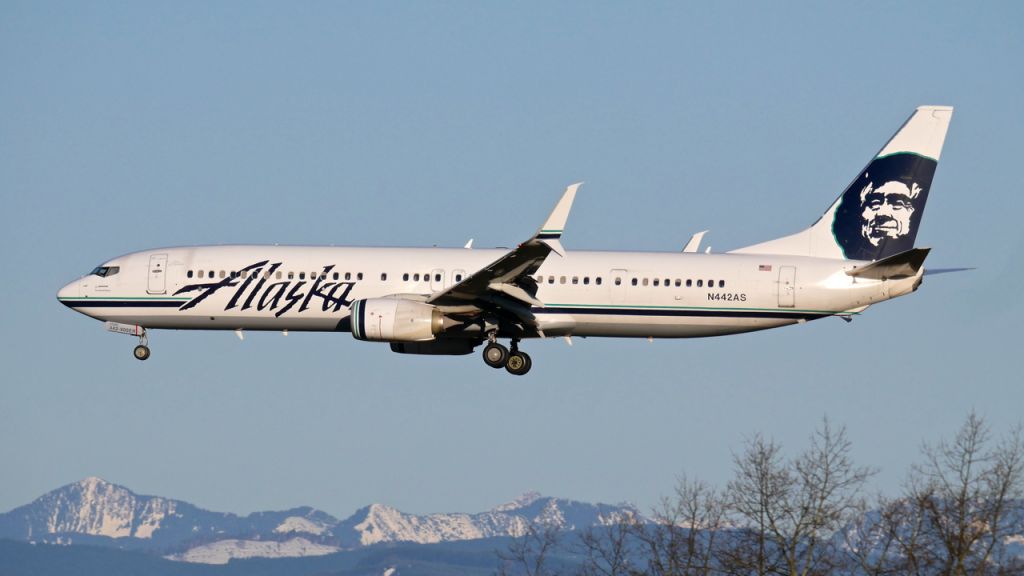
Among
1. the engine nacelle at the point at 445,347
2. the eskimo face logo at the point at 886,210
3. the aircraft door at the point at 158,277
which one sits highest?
the eskimo face logo at the point at 886,210

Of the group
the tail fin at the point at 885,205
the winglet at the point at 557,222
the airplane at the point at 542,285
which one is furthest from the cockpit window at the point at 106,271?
the tail fin at the point at 885,205

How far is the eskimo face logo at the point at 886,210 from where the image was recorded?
2434 inches

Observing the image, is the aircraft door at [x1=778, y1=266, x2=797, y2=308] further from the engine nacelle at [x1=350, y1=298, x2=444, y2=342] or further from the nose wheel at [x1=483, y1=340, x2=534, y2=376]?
the engine nacelle at [x1=350, y1=298, x2=444, y2=342]

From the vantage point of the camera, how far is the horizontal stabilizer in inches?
2223

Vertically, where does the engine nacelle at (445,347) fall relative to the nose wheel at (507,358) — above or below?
above

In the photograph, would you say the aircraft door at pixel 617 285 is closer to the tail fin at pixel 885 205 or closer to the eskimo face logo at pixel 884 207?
the tail fin at pixel 885 205

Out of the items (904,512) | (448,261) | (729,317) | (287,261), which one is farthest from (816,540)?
(287,261)

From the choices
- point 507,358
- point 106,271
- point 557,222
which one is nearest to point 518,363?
point 507,358

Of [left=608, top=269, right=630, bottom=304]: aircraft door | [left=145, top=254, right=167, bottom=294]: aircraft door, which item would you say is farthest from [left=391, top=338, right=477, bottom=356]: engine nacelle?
[left=145, top=254, right=167, bottom=294]: aircraft door

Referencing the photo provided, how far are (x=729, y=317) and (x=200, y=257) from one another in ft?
64.5

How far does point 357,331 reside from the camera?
189ft

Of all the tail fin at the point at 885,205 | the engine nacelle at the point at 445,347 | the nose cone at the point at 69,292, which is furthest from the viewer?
the nose cone at the point at 69,292

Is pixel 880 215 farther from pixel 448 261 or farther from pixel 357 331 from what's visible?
pixel 357 331

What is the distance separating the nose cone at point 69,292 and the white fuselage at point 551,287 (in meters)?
2.32
